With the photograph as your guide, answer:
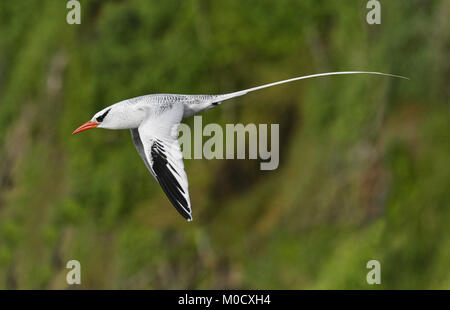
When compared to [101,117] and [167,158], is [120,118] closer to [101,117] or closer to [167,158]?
[101,117]

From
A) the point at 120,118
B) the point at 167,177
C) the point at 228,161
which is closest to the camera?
the point at 167,177

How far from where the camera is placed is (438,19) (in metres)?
17.6

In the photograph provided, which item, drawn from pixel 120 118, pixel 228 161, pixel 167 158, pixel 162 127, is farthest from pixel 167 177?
pixel 228 161

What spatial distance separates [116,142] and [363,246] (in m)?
7.52

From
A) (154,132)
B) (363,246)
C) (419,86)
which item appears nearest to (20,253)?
(363,246)

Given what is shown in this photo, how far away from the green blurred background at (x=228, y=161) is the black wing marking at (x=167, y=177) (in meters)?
10.4

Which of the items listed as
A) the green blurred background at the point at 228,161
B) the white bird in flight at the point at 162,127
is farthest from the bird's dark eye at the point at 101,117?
the green blurred background at the point at 228,161

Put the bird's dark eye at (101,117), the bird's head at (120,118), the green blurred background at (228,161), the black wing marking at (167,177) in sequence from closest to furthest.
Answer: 1. the black wing marking at (167,177)
2. the bird's head at (120,118)
3. the bird's dark eye at (101,117)
4. the green blurred background at (228,161)

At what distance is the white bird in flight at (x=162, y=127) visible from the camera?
301 inches

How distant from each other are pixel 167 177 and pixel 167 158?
19 cm

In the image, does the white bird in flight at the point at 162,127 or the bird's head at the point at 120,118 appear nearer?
the white bird in flight at the point at 162,127

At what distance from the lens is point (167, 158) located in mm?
7781

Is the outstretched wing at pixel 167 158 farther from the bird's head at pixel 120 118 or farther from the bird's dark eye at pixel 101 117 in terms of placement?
the bird's dark eye at pixel 101 117

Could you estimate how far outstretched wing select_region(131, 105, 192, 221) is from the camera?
299 inches
